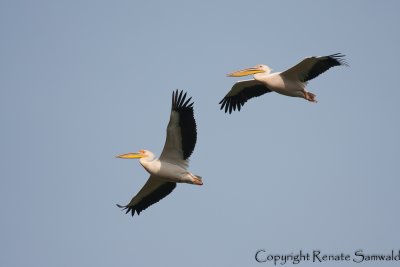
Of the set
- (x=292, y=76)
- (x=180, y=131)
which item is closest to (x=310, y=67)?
(x=292, y=76)

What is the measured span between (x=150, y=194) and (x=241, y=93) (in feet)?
11.8

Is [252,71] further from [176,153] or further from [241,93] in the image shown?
[176,153]

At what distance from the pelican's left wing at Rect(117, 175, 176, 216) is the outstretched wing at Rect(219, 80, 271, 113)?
10.4 ft

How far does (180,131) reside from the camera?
12.6m

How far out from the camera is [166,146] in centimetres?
1279

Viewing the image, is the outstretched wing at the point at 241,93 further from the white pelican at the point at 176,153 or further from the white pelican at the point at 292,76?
the white pelican at the point at 176,153

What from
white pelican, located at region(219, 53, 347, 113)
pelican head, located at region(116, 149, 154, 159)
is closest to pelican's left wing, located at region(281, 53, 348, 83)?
white pelican, located at region(219, 53, 347, 113)

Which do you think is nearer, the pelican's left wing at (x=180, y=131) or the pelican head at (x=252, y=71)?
the pelican's left wing at (x=180, y=131)

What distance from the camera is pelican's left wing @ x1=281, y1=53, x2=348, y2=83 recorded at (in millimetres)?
14086

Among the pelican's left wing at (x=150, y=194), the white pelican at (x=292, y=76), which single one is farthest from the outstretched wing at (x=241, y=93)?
the pelican's left wing at (x=150, y=194)

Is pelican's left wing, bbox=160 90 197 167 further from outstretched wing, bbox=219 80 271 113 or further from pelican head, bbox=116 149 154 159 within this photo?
outstretched wing, bbox=219 80 271 113

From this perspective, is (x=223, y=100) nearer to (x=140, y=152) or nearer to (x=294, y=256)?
(x=140, y=152)

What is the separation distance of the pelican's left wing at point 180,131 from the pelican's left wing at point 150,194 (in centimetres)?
85

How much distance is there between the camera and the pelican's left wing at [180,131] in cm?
1259
